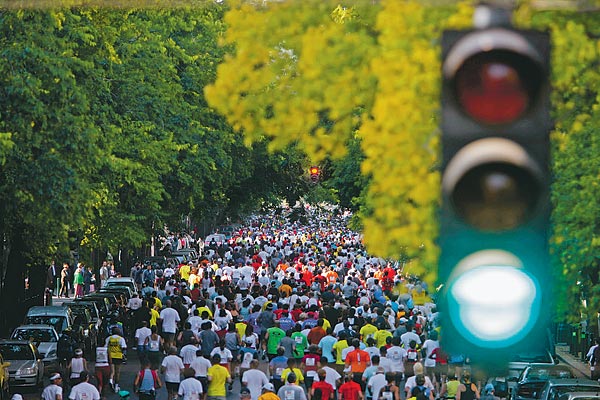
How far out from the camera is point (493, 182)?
5.94 metres

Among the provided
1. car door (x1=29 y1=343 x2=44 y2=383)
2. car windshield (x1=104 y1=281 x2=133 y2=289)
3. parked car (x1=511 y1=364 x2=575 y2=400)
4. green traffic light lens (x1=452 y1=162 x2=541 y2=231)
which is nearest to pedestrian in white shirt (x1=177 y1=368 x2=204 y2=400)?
parked car (x1=511 y1=364 x2=575 y2=400)

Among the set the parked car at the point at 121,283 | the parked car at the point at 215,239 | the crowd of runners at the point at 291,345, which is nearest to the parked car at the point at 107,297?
the crowd of runners at the point at 291,345

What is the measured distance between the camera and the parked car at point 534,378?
78.2ft

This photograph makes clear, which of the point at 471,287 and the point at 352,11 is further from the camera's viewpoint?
the point at 352,11

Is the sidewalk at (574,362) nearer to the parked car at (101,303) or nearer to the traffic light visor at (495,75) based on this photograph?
the parked car at (101,303)

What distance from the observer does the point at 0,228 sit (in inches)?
1213

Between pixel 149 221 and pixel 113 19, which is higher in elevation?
pixel 113 19

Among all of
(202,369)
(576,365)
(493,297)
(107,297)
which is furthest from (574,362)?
(493,297)

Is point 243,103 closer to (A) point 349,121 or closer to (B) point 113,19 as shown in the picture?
(A) point 349,121

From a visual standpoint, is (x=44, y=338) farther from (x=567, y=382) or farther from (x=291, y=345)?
(x=567, y=382)

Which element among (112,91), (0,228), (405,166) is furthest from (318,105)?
(112,91)

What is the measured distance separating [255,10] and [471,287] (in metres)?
8.00

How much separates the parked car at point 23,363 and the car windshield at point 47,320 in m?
4.06

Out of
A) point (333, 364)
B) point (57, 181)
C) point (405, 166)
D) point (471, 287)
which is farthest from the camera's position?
point (57, 181)
